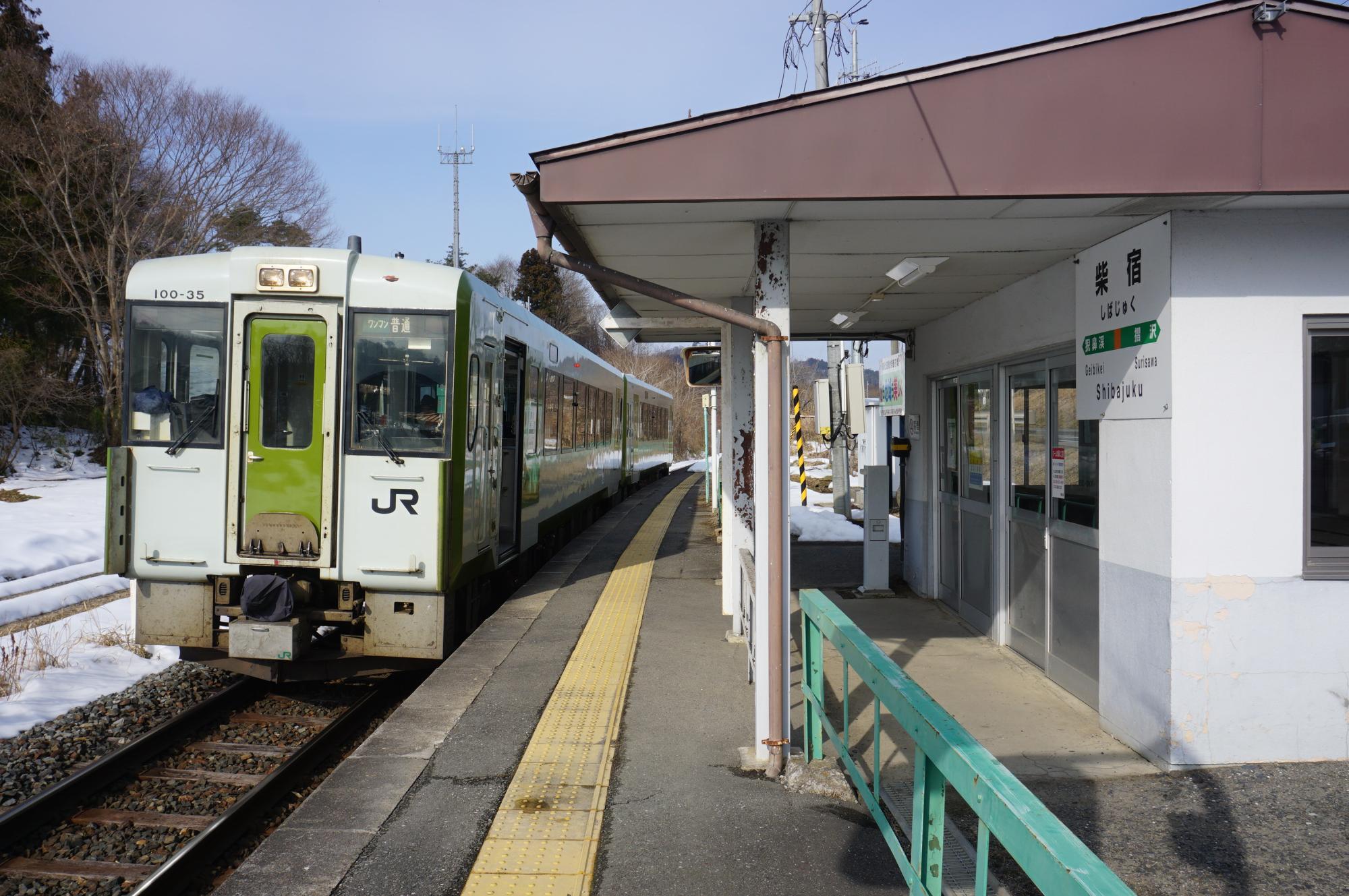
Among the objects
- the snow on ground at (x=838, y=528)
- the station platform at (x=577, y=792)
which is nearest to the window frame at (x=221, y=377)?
the station platform at (x=577, y=792)

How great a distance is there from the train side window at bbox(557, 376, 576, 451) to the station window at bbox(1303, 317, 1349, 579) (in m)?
7.93

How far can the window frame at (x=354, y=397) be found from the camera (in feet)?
20.4

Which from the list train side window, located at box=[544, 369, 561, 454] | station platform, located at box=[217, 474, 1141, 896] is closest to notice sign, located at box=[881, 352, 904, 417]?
train side window, located at box=[544, 369, 561, 454]

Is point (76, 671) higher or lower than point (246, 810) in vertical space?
higher

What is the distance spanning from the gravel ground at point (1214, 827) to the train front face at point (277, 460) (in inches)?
148

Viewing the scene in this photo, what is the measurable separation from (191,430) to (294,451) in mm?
662

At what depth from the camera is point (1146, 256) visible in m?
4.77

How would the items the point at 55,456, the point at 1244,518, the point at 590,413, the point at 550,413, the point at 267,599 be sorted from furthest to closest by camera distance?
the point at 55,456, the point at 590,413, the point at 550,413, the point at 267,599, the point at 1244,518

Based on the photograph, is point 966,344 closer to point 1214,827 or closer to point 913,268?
point 913,268

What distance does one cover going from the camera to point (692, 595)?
28.4 feet

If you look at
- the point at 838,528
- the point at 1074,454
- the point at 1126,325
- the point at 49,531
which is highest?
the point at 1126,325

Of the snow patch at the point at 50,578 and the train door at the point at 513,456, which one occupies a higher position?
the train door at the point at 513,456

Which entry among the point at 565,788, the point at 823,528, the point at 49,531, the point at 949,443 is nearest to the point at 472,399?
the point at 565,788

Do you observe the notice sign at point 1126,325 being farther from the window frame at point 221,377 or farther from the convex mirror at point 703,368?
the window frame at point 221,377
